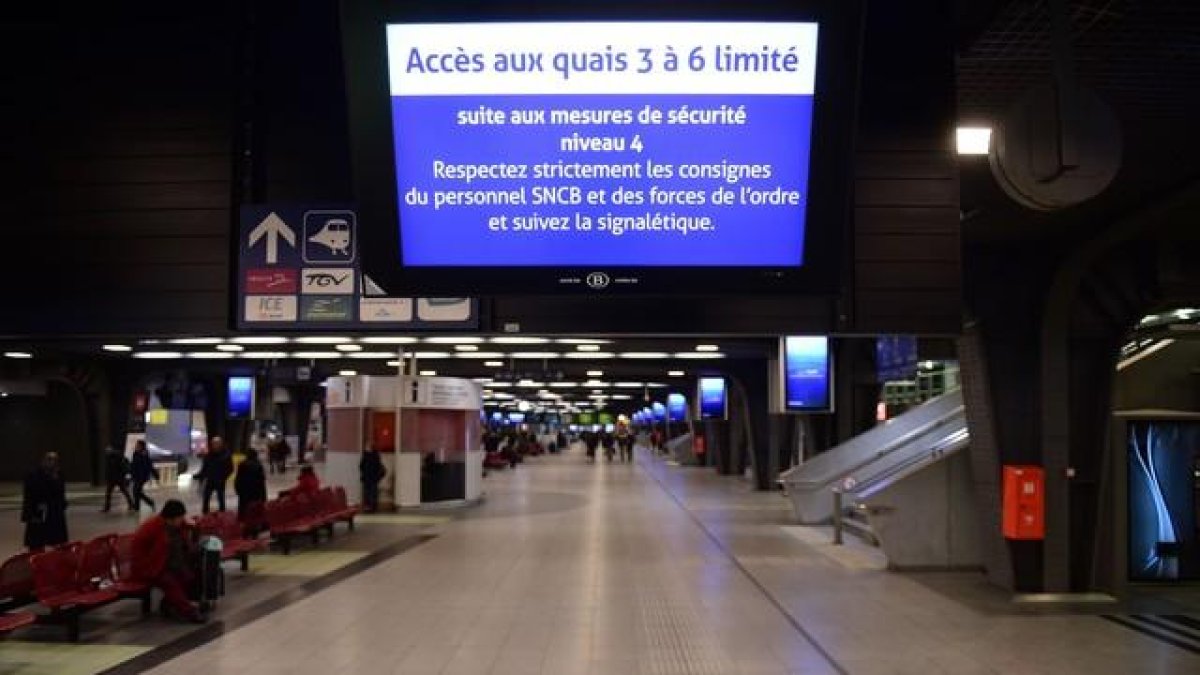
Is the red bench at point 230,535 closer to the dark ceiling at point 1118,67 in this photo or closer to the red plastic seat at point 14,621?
the red plastic seat at point 14,621

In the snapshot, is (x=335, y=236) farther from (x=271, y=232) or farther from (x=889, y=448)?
(x=889, y=448)

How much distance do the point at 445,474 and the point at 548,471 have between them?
20381 millimetres

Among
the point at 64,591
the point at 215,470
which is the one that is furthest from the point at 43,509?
the point at 215,470

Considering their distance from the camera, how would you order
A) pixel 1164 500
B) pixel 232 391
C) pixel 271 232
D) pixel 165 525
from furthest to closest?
pixel 232 391, pixel 1164 500, pixel 165 525, pixel 271 232

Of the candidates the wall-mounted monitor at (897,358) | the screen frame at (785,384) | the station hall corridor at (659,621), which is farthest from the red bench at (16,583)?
the screen frame at (785,384)

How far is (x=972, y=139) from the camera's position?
874 cm

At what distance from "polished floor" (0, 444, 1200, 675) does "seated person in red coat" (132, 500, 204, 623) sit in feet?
1.61

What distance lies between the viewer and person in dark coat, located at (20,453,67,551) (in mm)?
14188

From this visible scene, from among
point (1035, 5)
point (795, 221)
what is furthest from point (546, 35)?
point (1035, 5)

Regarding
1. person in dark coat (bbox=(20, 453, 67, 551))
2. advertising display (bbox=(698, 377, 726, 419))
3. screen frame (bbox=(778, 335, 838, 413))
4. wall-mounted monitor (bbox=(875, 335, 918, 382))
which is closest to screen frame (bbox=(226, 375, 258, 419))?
advertising display (bbox=(698, 377, 726, 419))

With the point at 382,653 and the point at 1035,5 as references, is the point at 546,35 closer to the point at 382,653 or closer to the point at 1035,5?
the point at 1035,5

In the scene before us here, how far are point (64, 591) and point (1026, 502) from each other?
998 centimetres

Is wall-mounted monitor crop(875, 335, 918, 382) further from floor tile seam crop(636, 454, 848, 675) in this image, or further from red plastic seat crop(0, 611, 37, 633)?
red plastic seat crop(0, 611, 37, 633)

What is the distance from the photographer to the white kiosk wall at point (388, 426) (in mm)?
26266
